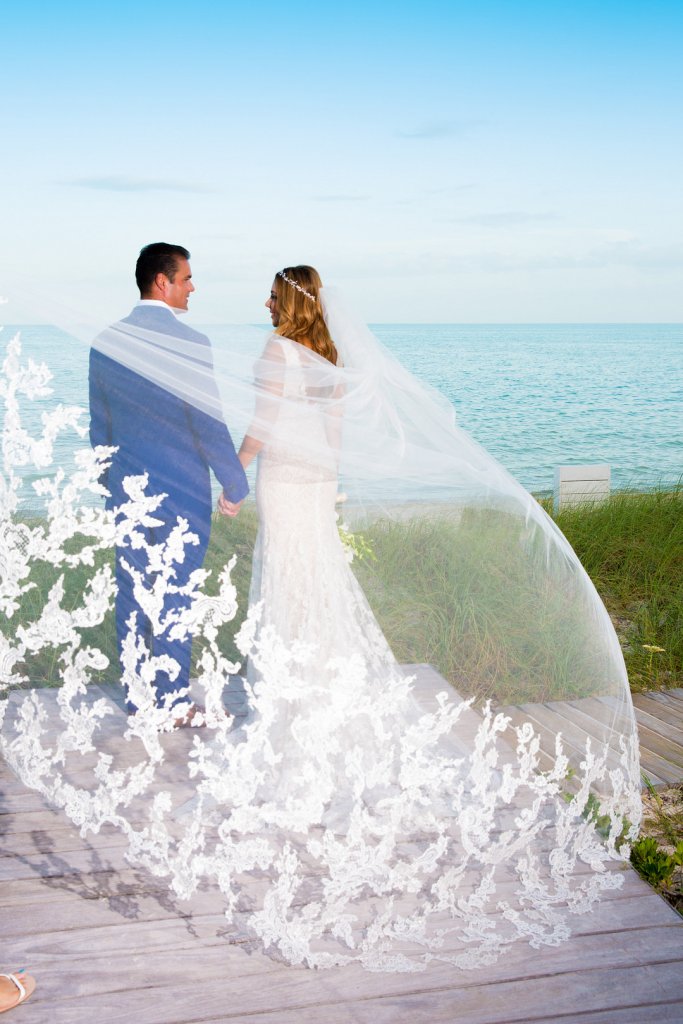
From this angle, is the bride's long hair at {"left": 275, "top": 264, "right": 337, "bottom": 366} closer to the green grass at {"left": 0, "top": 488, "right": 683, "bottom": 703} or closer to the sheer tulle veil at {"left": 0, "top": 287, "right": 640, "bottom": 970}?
the sheer tulle veil at {"left": 0, "top": 287, "right": 640, "bottom": 970}

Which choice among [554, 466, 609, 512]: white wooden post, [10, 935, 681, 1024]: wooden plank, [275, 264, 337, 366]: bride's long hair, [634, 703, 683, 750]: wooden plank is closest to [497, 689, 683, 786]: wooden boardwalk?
[634, 703, 683, 750]: wooden plank

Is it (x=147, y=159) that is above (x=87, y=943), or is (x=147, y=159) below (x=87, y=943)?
above

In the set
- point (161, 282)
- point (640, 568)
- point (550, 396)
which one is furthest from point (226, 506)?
point (550, 396)

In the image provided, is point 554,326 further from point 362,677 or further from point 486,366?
point 362,677

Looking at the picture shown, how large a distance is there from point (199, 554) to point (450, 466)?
0.75 meters

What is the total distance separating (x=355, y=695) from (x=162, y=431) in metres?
0.86

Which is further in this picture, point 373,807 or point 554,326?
point 554,326

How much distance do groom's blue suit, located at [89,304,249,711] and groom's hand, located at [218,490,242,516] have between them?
0.6 inches

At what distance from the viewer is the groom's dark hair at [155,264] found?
2.74m

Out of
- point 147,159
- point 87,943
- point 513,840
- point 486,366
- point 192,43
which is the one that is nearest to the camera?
point 87,943

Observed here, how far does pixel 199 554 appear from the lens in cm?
233

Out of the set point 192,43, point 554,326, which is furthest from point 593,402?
point 554,326

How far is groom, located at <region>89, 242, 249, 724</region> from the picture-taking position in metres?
Answer: 2.31

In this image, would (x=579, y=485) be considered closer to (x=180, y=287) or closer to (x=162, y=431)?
(x=180, y=287)
